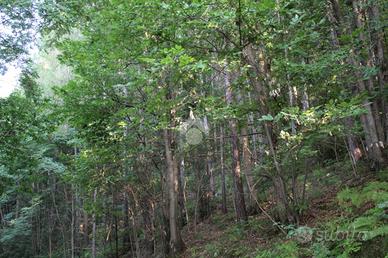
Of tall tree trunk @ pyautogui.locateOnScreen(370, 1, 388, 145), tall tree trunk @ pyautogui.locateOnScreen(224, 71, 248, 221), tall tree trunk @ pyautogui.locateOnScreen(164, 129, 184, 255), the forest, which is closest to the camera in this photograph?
the forest

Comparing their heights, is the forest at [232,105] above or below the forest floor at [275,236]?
above

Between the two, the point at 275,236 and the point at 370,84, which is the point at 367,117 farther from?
the point at 275,236

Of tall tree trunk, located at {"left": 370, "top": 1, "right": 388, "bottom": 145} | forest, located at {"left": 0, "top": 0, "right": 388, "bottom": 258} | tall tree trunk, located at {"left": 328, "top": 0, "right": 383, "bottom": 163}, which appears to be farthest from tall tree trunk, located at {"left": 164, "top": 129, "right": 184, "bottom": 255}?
tall tree trunk, located at {"left": 370, "top": 1, "right": 388, "bottom": 145}

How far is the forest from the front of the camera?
5.80 metres

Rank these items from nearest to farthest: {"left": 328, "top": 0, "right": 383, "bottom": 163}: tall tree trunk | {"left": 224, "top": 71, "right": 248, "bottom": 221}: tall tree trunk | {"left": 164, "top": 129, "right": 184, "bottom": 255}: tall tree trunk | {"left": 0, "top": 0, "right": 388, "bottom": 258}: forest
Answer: {"left": 0, "top": 0, "right": 388, "bottom": 258}: forest
{"left": 328, "top": 0, "right": 383, "bottom": 163}: tall tree trunk
{"left": 164, "top": 129, "right": 184, "bottom": 255}: tall tree trunk
{"left": 224, "top": 71, "right": 248, "bottom": 221}: tall tree trunk

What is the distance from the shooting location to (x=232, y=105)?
7.04 m

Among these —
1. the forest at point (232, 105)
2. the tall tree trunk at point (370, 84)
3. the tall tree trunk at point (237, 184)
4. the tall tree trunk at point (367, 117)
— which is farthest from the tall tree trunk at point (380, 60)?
the tall tree trunk at point (237, 184)

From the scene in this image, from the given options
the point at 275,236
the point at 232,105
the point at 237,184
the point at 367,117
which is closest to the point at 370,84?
the point at 367,117

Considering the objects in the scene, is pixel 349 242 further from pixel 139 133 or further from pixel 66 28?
pixel 66 28

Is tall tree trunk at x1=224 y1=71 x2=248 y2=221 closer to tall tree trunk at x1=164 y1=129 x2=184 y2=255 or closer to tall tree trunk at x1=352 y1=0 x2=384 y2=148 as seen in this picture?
tall tree trunk at x1=164 y1=129 x2=184 y2=255

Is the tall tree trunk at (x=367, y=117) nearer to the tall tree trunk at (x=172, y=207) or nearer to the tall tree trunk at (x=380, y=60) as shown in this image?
the tall tree trunk at (x=380, y=60)

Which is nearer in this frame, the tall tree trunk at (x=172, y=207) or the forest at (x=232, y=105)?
the forest at (x=232, y=105)

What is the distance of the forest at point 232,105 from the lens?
19.0ft

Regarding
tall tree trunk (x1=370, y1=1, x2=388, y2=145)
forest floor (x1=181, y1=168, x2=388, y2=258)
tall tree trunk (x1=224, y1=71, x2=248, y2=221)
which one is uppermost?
tall tree trunk (x1=370, y1=1, x2=388, y2=145)
